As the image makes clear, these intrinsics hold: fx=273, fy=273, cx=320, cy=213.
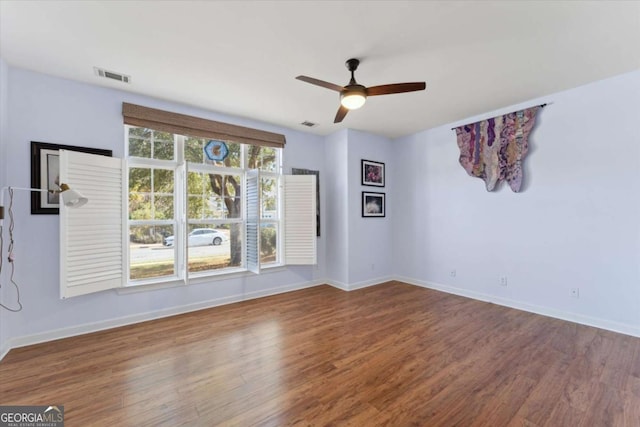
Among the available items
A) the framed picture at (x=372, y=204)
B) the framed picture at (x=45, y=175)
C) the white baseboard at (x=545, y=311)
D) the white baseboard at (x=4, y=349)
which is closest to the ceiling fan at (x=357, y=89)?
the framed picture at (x=372, y=204)

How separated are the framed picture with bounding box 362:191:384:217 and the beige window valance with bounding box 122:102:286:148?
5.88ft

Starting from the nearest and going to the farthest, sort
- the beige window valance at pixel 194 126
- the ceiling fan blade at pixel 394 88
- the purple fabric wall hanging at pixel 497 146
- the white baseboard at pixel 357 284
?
the ceiling fan blade at pixel 394 88
the beige window valance at pixel 194 126
the purple fabric wall hanging at pixel 497 146
the white baseboard at pixel 357 284

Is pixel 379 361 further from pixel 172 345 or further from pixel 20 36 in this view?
pixel 20 36

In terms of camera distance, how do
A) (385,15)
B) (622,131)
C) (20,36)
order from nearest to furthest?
(385,15) → (20,36) → (622,131)

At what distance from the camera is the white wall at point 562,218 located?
2971 mm

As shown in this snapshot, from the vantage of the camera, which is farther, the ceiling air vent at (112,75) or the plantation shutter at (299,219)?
the plantation shutter at (299,219)

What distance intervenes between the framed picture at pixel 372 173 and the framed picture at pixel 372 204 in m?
0.21

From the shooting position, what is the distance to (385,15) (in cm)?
206

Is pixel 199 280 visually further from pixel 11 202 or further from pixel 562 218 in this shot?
pixel 562 218

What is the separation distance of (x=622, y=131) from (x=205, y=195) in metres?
5.12

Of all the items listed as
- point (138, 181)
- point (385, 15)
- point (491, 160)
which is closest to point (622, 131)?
point (491, 160)

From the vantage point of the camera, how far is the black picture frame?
505cm

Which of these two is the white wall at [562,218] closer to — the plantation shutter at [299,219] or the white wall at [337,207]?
the white wall at [337,207]

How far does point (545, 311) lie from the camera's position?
11.5 ft
